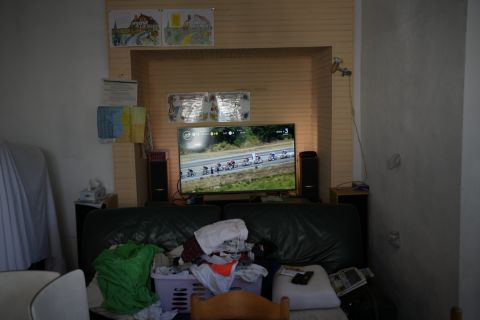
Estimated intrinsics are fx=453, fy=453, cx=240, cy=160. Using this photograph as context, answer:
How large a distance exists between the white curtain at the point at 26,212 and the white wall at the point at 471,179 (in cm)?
298

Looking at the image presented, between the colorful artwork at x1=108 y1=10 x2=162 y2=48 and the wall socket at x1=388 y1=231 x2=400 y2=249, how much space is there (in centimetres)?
264

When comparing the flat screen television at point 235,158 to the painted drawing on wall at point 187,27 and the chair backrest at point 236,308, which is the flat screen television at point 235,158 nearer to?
the painted drawing on wall at point 187,27

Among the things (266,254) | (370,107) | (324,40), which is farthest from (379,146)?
(266,254)

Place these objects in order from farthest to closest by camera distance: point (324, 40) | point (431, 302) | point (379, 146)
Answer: point (324, 40)
point (379, 146)
point (431, 302)

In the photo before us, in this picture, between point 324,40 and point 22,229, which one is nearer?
point 22,229

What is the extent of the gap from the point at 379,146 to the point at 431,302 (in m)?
1.33

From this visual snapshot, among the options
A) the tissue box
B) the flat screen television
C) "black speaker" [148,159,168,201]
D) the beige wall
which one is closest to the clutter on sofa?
the tissue box

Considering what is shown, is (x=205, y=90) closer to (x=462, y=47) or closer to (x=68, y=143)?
(x=68, y=143)

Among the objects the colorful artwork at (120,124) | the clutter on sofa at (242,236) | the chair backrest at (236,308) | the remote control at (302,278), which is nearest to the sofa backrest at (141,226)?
the clutter on sofa at (242,236)

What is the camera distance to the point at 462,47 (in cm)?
240

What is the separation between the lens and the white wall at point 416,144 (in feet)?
8.30

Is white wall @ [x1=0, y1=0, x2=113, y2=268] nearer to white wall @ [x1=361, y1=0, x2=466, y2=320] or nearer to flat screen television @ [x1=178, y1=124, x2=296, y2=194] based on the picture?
flat screen television @ [x1=178, y1=124, x2=296, y2=194]

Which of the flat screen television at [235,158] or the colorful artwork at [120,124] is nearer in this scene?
the colorful artwork at [120,124]

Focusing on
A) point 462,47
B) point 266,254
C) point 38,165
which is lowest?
point 266,254
